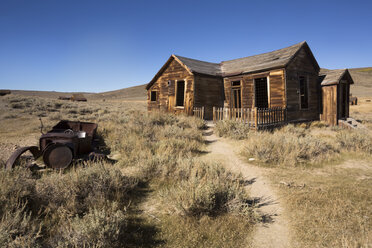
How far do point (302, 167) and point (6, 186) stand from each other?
19.6 ft

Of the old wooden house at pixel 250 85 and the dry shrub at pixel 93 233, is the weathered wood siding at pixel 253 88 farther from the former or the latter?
the dry shrub at pixel 93 233

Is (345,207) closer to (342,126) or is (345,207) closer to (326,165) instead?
(326,165)

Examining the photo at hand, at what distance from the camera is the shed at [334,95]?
12.2 m

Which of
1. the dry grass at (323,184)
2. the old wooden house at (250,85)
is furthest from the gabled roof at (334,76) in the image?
the dry grass at (323,184)

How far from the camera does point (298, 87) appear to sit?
11.8 meters

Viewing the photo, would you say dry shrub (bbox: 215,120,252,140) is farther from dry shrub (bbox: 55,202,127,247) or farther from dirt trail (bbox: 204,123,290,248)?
dry shrub (bbox: 55,202,127,247)

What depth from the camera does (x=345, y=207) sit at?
2957 millimetres

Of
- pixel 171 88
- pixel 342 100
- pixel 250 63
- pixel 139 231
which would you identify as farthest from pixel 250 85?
pixel 139 231

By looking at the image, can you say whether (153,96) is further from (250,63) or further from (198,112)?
(250,63)

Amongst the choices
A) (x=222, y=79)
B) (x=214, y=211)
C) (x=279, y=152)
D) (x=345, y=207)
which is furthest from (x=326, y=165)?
(x=222, y=79)

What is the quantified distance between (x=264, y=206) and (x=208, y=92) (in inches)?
439

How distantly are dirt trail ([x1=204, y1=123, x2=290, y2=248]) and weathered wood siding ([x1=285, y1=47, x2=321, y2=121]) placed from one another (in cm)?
738

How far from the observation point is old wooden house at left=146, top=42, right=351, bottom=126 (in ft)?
36.8

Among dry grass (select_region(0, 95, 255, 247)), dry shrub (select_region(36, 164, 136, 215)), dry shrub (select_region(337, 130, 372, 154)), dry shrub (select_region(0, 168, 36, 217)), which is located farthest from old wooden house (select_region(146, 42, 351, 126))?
dry shrub (select_region(0, 168, 36, 217))
